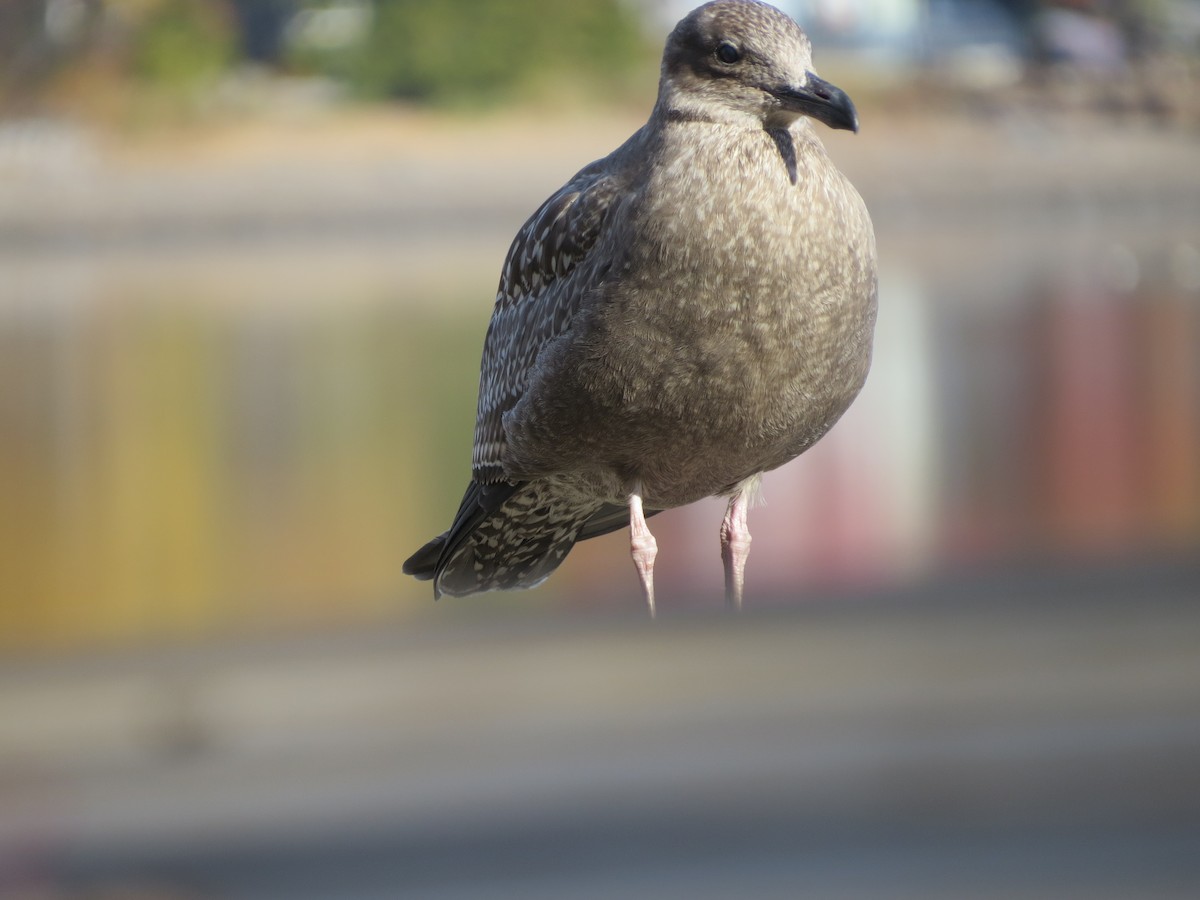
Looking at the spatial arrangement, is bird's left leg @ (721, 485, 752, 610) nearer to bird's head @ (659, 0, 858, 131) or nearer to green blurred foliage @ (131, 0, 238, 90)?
bird's head @ (659, 0, 858, 131)

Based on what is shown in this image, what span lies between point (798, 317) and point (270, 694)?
1.27 metres

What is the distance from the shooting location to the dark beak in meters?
2.52

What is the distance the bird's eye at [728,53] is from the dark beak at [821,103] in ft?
0.23

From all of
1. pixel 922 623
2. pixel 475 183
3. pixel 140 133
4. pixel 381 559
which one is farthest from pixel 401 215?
pixel 922 623

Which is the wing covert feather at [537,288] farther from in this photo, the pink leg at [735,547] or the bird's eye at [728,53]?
A: the pink leg at [735,547]

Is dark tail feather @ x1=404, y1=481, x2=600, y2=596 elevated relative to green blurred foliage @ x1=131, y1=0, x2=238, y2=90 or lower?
lower

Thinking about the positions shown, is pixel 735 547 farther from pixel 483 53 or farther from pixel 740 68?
pixel 483 53

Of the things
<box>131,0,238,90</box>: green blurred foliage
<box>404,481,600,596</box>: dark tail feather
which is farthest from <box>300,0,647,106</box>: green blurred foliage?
<box>404,481,600,596</box>: dark tail feather

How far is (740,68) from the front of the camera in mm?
2654

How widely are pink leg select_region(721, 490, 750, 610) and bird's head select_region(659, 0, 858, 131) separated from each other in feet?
2.29

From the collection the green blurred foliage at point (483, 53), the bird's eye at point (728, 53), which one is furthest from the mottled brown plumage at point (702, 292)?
the green blurred foliage at point (483, 53)

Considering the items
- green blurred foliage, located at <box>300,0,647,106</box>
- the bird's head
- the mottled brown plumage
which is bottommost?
the mottled brown plumage

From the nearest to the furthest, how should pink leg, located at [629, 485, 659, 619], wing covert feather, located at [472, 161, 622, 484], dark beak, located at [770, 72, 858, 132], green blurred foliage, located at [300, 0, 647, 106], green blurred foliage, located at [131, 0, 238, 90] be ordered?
dark beak, located at [770, 72, 858, 132] < wing covert feather, located at [472, 161, 622, 484] < pink leg, located at [629, 485, 659, 619] < green blurred foliage, located at [300, 0, 647, 106] < green blurred foliage, located at [131, 0, 238, 90]

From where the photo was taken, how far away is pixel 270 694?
11.0 ft
